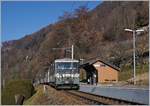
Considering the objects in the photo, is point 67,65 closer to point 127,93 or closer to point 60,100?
point 127,93

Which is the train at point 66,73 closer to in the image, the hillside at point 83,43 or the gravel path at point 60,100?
the gravel path at point 60,100

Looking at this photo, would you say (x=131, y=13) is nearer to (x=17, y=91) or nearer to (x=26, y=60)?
(x=26, y=60)

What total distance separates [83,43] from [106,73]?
39.5 m

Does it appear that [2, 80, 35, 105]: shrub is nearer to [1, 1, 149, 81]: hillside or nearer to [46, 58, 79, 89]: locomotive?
[46, 58, 79, 89]: locomotive

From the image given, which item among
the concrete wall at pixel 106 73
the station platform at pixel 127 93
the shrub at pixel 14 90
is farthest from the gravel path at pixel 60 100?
the concrete wall at pixel 106 73

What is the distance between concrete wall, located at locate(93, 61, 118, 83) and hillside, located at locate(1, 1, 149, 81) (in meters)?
13.7

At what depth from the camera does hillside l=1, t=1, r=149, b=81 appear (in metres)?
94.8

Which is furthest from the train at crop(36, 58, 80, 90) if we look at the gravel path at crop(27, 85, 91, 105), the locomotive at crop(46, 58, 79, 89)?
the gravel path at crop(27, 85, 91, 105)

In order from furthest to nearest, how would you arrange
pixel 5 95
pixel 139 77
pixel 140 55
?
1. pixel 140 55
2. pixel 139 77
3. pixel 5 95

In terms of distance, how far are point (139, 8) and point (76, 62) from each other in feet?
298

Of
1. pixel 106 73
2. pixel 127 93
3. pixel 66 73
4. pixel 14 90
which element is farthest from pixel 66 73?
pixel 106 73

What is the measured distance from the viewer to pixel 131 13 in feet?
421

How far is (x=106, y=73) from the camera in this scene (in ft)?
218

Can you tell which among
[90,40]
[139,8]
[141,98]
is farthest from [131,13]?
[141,98]
